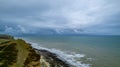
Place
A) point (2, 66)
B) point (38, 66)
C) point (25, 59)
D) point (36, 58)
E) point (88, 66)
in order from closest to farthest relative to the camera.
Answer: point (2, 66), point (38, 66), point (25, 59), point (36, 58), point (88, 66)

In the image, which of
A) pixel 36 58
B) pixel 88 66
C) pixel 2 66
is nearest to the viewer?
pixel 2 66

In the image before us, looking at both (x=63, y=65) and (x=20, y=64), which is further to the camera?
(x=63, y=65)

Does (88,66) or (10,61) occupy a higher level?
(10,61)

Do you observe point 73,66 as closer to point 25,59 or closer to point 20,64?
point 25,59

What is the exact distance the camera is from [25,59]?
123ft

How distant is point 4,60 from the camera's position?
3516 centimetres

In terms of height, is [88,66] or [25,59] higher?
[25,59]

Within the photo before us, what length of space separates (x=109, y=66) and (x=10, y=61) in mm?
30633

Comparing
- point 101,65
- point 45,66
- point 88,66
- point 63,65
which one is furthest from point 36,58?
point 101,65

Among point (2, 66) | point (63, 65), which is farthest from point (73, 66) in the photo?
point (2, 66)

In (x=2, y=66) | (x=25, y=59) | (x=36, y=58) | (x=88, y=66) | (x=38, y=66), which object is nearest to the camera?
(x=2, y=66)

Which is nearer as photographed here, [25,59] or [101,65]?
[25,59]

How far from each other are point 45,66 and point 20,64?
6.82 metres

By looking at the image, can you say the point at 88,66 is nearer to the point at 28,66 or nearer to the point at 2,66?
the point at 28,66
